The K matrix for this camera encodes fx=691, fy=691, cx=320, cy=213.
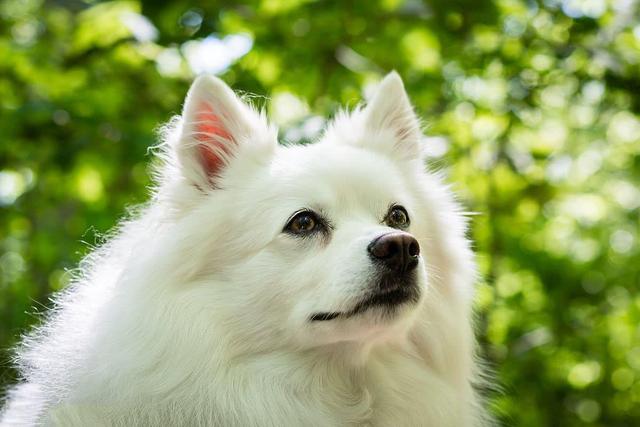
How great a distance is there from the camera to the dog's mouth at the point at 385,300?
281 centimetres

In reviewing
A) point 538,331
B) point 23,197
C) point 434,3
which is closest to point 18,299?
point 23,197

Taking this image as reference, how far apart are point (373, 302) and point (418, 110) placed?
4.21 metres

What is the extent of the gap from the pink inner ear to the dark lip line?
97 cm

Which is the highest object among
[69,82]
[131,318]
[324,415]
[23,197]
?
[131,318]

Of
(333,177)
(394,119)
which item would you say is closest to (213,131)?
(333,177)

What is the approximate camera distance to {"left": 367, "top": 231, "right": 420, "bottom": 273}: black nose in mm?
2760

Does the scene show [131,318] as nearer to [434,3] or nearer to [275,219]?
[275,219]

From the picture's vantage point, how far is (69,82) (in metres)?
6.52

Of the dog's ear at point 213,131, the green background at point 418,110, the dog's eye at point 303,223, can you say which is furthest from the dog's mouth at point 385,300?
the green background at point 418,110

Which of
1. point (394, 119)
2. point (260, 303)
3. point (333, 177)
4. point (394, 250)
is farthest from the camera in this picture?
point (394, 119)

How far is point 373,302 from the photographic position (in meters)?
2.82

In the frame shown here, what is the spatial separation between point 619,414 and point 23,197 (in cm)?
800

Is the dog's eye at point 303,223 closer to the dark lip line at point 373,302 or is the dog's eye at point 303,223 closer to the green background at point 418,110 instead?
the dark lip line at point 373,302

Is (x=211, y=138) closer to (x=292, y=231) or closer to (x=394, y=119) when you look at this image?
(x=292, y=231)
